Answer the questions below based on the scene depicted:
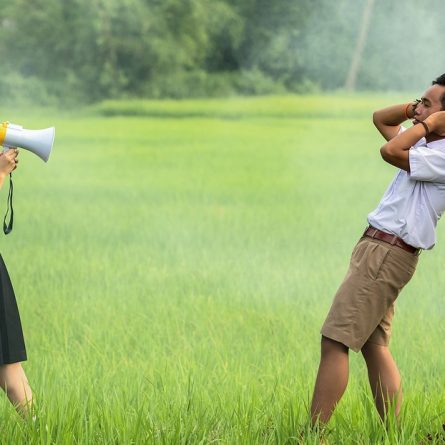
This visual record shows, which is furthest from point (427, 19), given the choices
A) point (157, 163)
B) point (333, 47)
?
point (157, 163)

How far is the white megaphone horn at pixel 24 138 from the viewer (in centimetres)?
341

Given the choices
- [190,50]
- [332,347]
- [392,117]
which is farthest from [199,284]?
[190,50]

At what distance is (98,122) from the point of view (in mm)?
12758

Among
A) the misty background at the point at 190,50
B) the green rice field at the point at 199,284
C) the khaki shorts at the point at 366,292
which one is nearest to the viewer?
the khaki shorts at the point at 366,292

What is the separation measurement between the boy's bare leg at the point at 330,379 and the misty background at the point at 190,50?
390 inches

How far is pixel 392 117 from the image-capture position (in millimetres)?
3490

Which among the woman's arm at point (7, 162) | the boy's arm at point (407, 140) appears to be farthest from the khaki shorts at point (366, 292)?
the woman's arm at point (7, 162)

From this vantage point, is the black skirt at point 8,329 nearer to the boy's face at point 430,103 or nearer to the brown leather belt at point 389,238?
the brown leather belt at point 389,238

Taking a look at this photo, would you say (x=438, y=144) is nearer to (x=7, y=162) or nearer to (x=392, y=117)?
(x=392, y=117)

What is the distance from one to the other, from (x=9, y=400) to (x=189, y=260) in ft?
10.6

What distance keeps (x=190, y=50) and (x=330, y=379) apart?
10.7 meters

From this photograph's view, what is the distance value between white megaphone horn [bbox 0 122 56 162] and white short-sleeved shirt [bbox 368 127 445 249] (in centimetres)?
92

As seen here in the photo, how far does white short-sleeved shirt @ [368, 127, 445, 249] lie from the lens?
3250mm

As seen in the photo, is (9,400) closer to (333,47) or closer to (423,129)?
(423,129)
